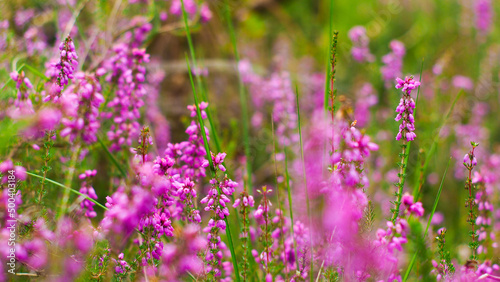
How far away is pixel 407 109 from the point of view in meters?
1.60

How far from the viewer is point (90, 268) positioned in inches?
64.9

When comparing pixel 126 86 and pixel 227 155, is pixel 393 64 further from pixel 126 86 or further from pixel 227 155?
pixel 126 86

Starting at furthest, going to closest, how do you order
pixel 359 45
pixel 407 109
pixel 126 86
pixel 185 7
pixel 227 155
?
pixel 359 45 < pixel 185 7 < pixel 227 155 < pixel 126 86 < pixel 407 109

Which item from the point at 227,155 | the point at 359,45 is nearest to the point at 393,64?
the point at 359,45

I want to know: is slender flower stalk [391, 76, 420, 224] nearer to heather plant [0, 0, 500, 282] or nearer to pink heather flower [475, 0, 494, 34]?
heather plant [0, 0, 500, 282]

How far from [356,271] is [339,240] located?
14cm

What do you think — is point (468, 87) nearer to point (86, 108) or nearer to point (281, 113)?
point (281, 113)

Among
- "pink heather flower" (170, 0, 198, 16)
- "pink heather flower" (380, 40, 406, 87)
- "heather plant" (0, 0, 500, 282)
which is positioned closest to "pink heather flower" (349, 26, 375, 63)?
"heather plant" (0, 0, 500, 282)

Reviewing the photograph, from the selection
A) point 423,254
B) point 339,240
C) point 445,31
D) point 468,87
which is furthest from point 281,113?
point 445,31

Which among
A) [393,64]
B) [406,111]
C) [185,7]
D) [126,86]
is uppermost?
[393,64]

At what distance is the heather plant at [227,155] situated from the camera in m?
1.50

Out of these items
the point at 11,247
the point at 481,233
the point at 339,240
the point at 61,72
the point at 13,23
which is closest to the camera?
the point at 11,247

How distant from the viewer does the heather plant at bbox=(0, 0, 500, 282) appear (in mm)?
Result: 1497

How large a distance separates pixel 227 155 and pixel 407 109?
1687 millimetres
